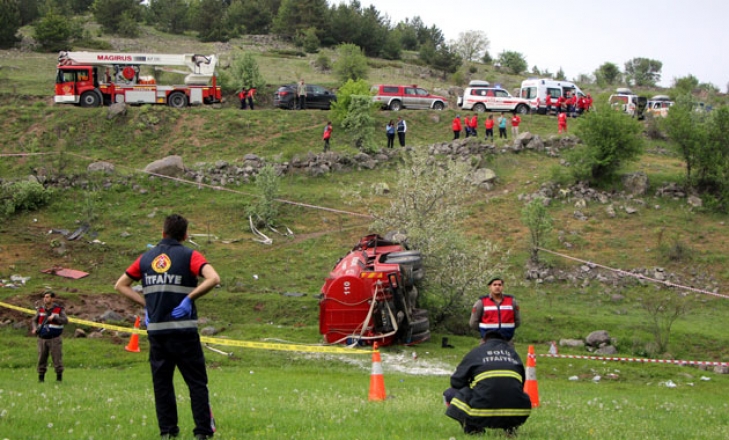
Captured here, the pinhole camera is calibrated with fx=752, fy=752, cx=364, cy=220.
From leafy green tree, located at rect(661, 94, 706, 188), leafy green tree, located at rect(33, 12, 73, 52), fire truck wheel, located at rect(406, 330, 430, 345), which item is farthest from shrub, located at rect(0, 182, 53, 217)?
leafy green tree, located at rect(33, 12, 73, 52)

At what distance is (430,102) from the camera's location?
4597 cm

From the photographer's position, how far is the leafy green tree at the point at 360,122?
37.4 m

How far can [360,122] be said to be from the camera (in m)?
37.8

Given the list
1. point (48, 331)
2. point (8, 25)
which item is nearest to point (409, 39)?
point (8, 25)

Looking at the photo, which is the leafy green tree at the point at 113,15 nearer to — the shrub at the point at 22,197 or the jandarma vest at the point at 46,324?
the shrub at the point at 22,197

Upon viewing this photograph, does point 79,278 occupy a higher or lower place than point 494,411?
lower

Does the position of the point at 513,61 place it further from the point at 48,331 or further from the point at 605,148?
the point at 48,331

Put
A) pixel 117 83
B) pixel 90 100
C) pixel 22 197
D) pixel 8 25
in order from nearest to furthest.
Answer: pixel 22 197 < pixel 90 100 < pixel 117 83 < pixel 8 25

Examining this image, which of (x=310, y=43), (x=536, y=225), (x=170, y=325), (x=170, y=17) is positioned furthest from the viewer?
(x=170, y=17)

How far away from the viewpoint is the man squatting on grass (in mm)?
6730

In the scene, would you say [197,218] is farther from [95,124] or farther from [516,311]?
[516,311]

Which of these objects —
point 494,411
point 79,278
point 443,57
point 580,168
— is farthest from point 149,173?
point 443,57

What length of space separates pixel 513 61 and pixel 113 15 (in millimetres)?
43941

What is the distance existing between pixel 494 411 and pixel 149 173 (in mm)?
27043
